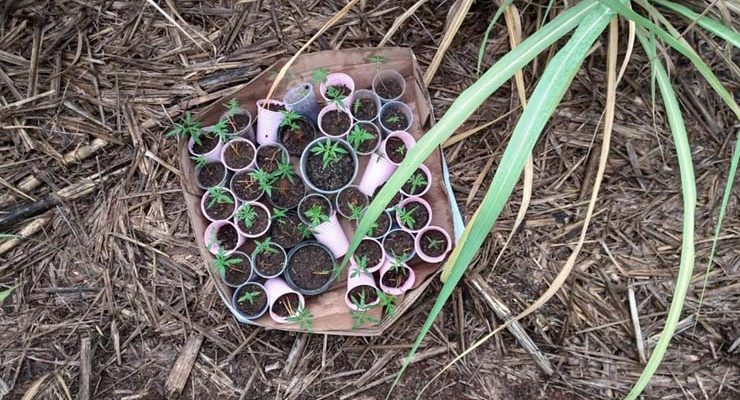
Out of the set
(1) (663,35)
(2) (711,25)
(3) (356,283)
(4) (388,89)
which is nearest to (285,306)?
(3) (356,283)

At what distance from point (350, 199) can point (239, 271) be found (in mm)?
306

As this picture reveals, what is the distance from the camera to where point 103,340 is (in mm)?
1298

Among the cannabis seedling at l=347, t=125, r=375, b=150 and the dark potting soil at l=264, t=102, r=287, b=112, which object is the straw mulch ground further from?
the cannabis seedling at l=347, t=125, r=375, b=150

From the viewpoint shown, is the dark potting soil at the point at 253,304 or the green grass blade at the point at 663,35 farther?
the dark potting soil at the point at 253,304

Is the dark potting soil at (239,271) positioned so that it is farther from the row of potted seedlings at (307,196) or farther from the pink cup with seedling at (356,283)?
the pink cup with seedling at (356,283)

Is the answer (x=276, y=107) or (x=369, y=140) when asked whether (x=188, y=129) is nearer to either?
(x=276, y=107)

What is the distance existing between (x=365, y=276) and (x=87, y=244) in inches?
25.9

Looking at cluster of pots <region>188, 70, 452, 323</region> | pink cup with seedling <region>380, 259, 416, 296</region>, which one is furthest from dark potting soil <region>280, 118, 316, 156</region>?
pink cup with seedling <region>380, 259, 416, 296</region>

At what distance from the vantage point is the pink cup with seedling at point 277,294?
1269mm

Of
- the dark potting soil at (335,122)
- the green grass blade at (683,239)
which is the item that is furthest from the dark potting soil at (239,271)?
the green grass blade at (683,239)

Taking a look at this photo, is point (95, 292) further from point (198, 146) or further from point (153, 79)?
point (153, 79)

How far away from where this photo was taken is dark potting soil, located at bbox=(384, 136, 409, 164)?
1344mm

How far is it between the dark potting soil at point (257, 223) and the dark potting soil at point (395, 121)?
0.36 m

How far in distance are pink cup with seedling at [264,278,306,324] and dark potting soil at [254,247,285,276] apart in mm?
23
